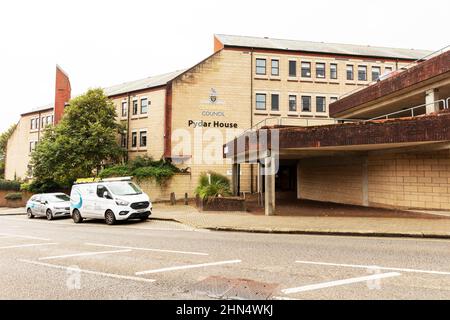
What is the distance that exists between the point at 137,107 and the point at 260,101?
12.4 meters

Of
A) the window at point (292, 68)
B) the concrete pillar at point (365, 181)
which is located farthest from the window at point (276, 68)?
the concrete pillar at point (365, 181)

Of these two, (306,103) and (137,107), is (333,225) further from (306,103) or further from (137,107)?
(137,107)

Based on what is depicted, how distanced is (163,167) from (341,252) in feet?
71.3

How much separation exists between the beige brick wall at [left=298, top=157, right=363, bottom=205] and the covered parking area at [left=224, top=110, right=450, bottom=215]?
96 mm

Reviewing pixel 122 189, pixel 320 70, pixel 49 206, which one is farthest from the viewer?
pixel 320 70

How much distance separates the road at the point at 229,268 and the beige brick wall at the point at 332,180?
9.52 meters

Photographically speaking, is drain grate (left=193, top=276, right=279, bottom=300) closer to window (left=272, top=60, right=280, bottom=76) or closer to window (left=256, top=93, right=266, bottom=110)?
window (left=256, top=93, right=266, bottom=110)

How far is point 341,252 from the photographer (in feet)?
25.7

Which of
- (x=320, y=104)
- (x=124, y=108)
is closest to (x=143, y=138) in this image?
(x=124, y=108)

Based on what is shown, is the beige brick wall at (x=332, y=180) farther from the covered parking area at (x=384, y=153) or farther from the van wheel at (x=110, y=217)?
the van wheel at (x=110, y=217)

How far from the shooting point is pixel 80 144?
29234 mm
